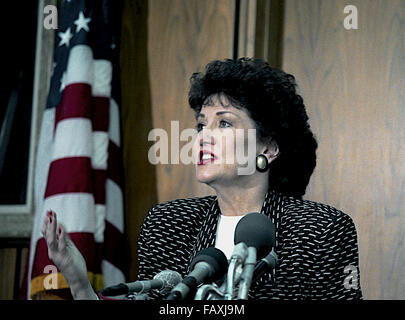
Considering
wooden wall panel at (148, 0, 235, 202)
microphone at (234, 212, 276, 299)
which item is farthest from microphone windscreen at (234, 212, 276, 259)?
wooden wall panel at (148, 0, 235, 202)

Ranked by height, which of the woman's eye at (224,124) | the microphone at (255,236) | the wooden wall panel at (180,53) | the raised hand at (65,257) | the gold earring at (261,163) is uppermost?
the wooden wall panel at (180,53)

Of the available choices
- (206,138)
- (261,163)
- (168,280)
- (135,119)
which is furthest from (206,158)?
(135,119)

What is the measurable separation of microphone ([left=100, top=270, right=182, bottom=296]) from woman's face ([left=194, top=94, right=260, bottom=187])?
2.49 ft

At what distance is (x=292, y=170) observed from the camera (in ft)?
7.15

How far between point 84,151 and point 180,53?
75 centimetres

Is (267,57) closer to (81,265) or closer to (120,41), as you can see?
(120,41)

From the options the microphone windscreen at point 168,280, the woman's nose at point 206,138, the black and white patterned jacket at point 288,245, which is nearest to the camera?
the microphone windscreen at point 168,280

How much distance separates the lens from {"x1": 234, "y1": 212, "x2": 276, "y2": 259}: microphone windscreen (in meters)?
1.13

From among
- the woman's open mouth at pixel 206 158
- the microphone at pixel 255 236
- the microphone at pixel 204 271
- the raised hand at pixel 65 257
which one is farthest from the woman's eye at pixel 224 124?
the microphone at pixel 204 271

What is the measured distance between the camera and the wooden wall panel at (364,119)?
2.53m

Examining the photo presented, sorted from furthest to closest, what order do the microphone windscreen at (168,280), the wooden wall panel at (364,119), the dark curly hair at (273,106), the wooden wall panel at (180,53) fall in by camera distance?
the wooden wall panel at (180,53), the wooden wall panel at (364,119), the dark curly hair at (273,106), the microphone windscreen at (168,280)

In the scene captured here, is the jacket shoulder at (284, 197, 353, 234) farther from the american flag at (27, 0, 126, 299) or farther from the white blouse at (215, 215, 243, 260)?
the american flag at (27, 0, 126, 299)

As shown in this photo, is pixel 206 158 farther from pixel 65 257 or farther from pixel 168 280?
pixel 168 280

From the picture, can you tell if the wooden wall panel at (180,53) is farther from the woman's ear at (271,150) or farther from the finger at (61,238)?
the finger at (61,238)
